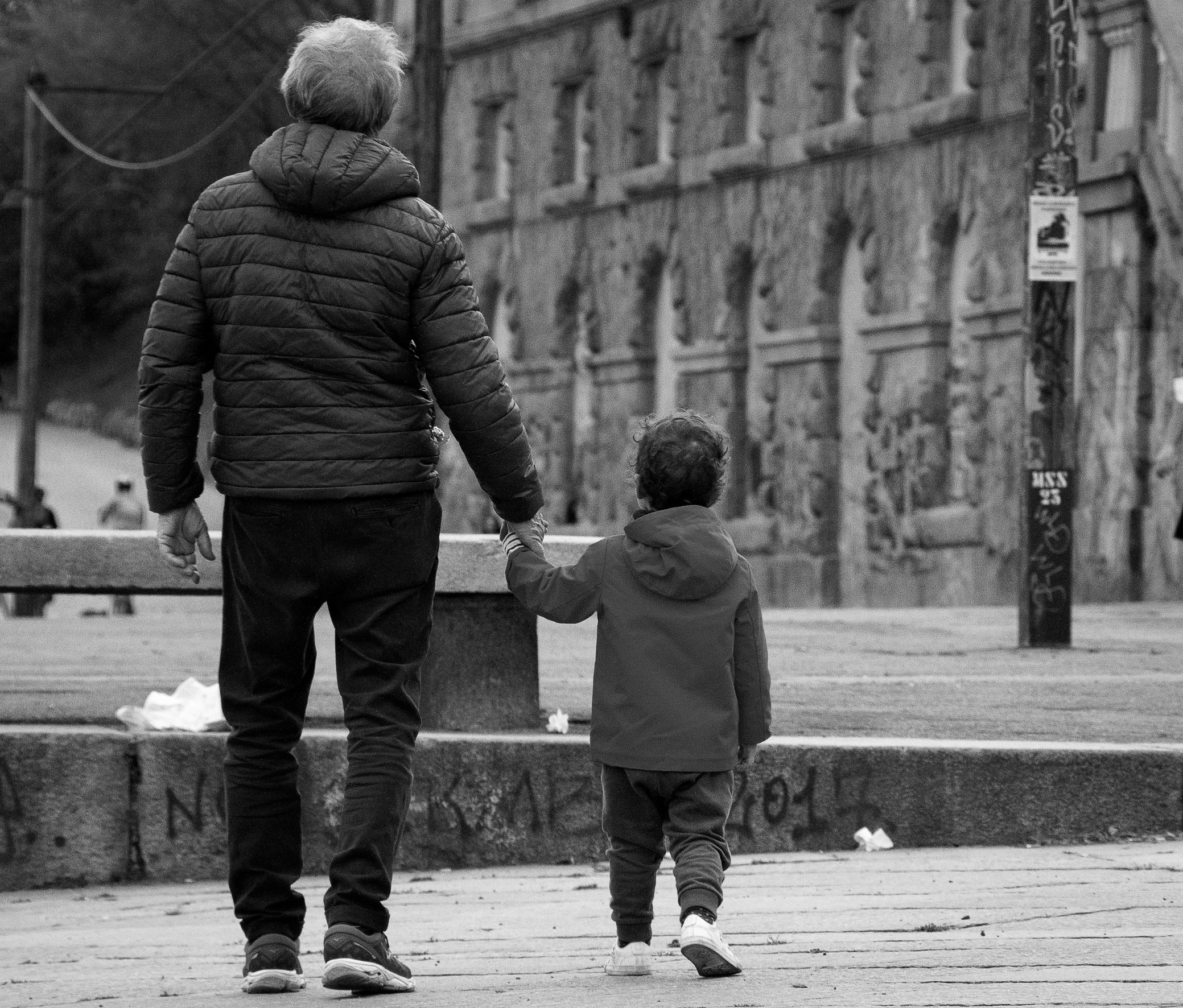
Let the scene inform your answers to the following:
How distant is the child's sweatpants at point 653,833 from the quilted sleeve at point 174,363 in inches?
46.1

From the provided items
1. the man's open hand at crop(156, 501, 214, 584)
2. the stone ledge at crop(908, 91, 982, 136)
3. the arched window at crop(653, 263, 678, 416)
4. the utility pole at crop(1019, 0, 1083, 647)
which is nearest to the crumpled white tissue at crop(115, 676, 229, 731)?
the man's open hand at crop(156, 501, 214, 584)

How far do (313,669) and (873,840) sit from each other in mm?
2763

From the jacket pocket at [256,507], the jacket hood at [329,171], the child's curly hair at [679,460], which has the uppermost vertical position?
the jacket hood at [329,171]

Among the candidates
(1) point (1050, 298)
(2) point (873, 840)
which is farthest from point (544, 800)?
(1) point (1050, 298)

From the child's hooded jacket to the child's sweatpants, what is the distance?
2.1 inches

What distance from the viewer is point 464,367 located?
5.50 m

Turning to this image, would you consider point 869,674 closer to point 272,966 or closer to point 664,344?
point 272,966

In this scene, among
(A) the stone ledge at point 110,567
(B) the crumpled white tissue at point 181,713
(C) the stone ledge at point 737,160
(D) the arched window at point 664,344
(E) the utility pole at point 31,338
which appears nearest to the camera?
(A) the stone ledge at point 110,567

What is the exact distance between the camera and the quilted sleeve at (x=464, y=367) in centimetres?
550

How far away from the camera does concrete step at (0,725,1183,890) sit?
785 cm

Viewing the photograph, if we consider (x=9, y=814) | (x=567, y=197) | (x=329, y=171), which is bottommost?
(x=9, y=814)

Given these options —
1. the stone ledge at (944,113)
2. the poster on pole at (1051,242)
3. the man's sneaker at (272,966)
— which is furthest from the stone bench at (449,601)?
the stone ledge at (944,113)

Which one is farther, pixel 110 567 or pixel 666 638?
pixel 110 567

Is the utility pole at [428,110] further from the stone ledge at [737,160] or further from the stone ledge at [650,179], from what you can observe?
the stone ledge at [650,179]
